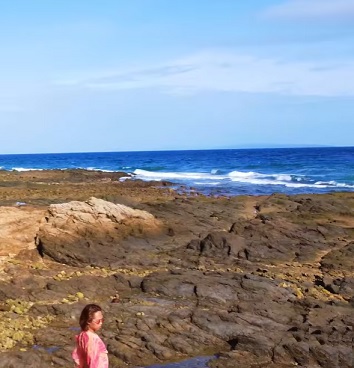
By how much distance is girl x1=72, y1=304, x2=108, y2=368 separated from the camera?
271 inches

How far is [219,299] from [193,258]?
4.22 meters

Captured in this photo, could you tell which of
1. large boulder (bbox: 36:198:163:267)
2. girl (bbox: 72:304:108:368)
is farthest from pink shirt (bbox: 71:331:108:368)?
large boulder (bbox: 36:198:163:267)

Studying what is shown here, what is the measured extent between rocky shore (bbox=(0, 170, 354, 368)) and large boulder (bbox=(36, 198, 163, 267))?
0.04m

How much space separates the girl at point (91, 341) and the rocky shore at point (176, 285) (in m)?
4.40

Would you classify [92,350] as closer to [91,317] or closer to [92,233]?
[91,317]

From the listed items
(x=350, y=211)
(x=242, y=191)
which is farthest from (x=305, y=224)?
(x=242, y=191)

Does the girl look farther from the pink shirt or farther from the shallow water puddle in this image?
the shallow water puddle

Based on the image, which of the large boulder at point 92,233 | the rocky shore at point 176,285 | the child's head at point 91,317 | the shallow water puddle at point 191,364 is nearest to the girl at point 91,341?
the child's head at point 91,317

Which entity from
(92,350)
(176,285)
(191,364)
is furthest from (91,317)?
(176,285)

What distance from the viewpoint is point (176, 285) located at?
50.8 ft

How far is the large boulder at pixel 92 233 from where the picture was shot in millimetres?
18234

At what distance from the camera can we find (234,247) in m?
19.5

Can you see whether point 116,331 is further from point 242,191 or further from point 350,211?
point 242,191

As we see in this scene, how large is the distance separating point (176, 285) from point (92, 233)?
193 inches
